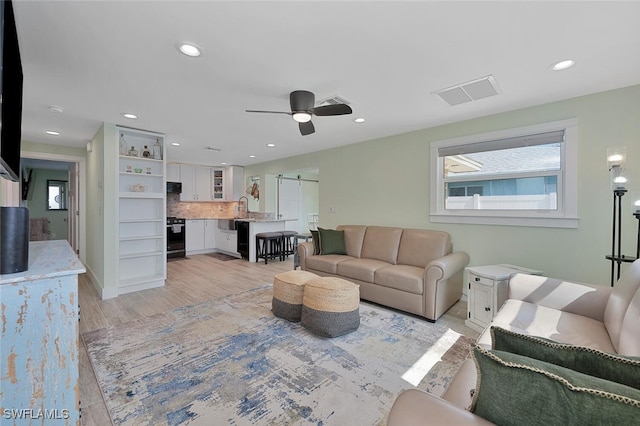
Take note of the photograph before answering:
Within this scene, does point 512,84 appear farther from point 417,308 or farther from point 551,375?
point 551,375

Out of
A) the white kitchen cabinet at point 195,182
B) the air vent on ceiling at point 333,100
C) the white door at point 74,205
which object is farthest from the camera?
the white kitchen cabinet at point 195,182

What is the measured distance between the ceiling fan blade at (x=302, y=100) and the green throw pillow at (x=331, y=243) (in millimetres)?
2168

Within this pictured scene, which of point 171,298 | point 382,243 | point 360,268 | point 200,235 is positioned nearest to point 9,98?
point 171,298

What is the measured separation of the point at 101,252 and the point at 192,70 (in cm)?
307

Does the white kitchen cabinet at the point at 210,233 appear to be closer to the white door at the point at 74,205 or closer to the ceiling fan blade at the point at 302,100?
the white door at the point at 74,205

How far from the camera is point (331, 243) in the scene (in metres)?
4.27

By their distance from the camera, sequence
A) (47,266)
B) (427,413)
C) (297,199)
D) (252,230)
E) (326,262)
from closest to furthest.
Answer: (427,413)
(47,266)
(326,262)
(252,230)
(297,199)

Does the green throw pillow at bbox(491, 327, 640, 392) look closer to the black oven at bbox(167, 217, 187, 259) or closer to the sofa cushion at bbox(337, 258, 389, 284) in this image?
the sofa cushion at bbox(337, 258, 389, 284)

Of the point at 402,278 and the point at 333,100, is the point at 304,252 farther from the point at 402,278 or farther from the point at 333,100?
the point at 333,100

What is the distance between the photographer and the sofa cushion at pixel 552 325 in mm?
1609

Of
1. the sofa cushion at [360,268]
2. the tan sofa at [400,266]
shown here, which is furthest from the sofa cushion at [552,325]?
the sofa cushion at [360,268]

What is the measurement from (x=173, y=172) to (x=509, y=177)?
6.95 m

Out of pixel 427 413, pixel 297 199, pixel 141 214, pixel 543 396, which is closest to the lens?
pixel 543 396

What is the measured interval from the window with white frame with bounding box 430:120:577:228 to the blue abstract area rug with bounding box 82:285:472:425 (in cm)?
159
